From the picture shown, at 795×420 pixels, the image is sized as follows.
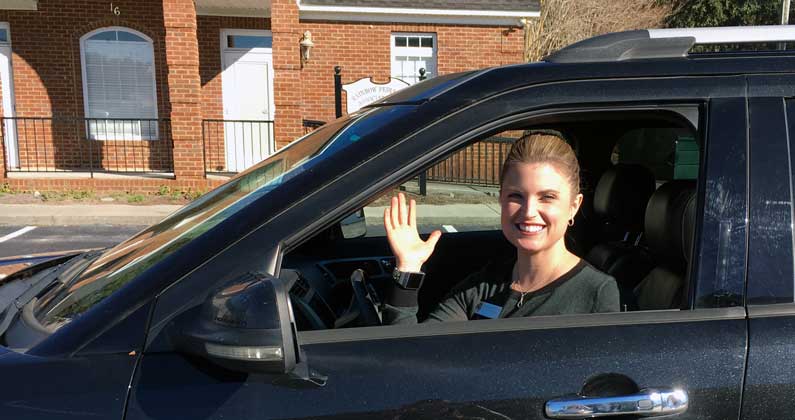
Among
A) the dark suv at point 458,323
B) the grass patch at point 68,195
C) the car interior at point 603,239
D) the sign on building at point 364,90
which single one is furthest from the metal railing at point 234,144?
the dark suv at point 458,323

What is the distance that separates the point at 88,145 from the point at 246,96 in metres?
3.52

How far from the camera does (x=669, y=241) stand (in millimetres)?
2004

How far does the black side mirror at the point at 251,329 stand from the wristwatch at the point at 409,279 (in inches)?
19.1

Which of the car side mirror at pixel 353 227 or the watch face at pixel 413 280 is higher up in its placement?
the watch face at pixel 413 280

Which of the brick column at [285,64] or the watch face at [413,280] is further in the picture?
the brick column at [285,64]

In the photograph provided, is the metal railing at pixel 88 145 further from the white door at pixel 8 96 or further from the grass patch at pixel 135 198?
the grass patch at pixel 135 198

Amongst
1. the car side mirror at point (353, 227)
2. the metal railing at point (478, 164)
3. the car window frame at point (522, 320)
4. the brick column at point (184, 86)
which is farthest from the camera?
the brick column at point (184, 86)

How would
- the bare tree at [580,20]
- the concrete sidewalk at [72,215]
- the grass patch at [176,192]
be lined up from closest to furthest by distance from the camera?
the concrete sidewalk at [72,215] → the grass patch at [176,192] → the bare tree at [580,20]

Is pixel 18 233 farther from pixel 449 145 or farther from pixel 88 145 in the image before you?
pixel 449 145

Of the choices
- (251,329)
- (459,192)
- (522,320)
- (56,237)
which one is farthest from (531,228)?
(56,237)

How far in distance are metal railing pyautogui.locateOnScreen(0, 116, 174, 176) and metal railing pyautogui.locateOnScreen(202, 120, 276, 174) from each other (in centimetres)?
88

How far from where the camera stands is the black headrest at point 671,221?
6.03ft

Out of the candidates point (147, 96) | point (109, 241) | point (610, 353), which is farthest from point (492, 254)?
point (147, 96)

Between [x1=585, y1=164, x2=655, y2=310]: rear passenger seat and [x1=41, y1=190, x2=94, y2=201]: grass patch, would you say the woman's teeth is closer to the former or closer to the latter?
[x1=585, y1=164, x2=655, y2=310]: rear passenger seat
